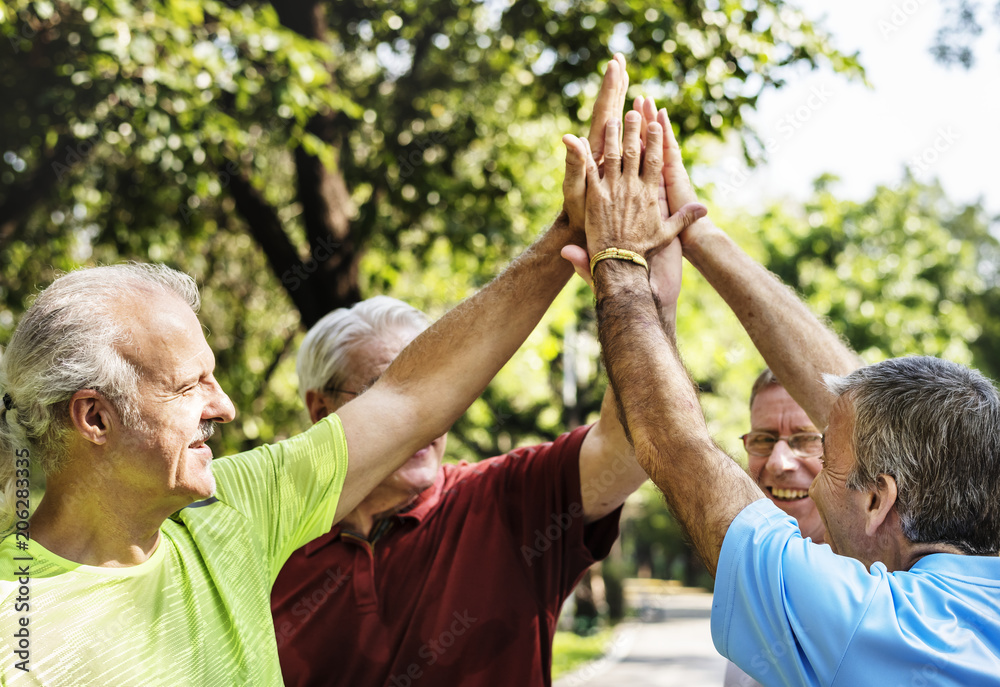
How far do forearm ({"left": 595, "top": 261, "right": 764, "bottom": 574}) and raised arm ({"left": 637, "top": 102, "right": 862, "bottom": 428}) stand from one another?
0.45m

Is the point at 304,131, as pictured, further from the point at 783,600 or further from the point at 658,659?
the point at 658,659

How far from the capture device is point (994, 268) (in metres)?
39.4

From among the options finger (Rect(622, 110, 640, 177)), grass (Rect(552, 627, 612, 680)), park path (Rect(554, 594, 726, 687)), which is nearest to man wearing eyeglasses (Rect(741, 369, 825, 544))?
finger (Rect(622, 110, 640, 177))

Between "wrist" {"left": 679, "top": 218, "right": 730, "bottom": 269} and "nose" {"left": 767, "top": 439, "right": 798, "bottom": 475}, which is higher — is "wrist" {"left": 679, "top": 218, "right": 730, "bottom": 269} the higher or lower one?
the higher one

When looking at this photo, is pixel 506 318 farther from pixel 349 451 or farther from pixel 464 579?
pixel 464 579

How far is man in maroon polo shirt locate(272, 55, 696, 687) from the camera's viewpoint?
2.32m

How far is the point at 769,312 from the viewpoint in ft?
8.00

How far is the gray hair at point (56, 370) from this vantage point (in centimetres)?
180

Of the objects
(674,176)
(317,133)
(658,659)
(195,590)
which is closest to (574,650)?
(658,659)

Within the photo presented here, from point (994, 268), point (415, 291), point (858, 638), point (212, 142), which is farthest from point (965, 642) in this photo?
point (994, 268)

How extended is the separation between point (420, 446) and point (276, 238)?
4.51 m

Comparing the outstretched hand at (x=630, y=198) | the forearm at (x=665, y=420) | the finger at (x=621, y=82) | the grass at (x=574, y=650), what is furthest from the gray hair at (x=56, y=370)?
the grass at (x=574, y=650)

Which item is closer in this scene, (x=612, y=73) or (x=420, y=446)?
(x=420, y=446)

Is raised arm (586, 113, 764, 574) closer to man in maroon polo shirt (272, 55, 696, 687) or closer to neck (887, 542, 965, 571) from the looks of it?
man in maroon polo shirt (272, 55, 696, 687)
